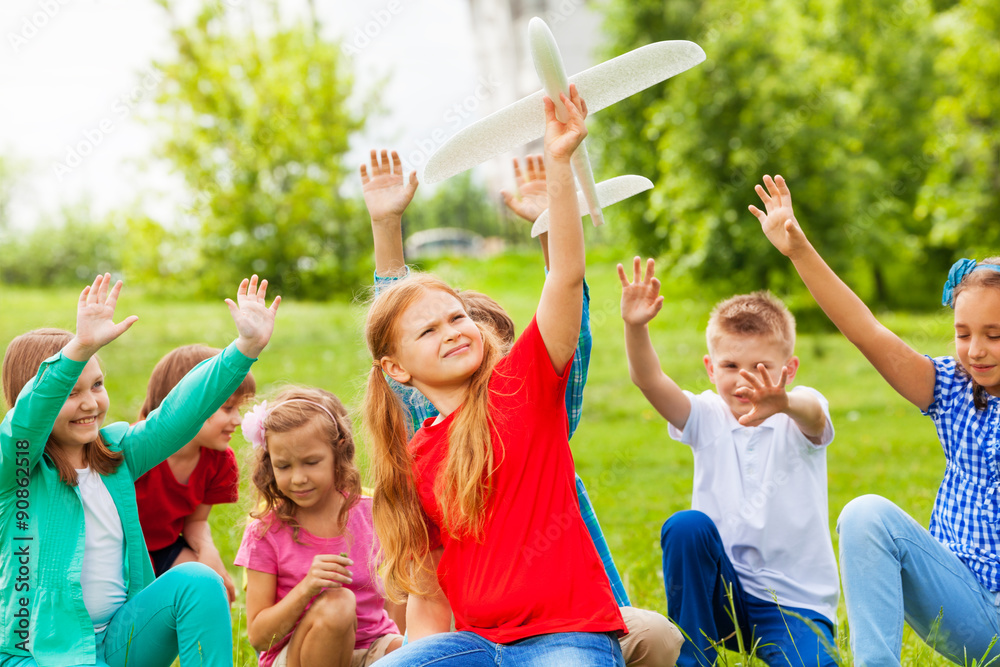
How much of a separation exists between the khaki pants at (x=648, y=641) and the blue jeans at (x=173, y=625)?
1.17m

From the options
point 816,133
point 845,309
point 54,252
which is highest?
point 54,252

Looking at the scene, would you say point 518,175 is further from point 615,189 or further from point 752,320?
point 752,320

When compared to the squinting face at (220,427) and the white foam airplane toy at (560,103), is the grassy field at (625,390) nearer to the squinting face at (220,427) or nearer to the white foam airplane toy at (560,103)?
the squinting face at (220,427)

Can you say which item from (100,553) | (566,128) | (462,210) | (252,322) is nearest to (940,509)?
(566,128)

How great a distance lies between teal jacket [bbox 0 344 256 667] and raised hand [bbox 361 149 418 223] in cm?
67

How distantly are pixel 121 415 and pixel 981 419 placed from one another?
6625 mm

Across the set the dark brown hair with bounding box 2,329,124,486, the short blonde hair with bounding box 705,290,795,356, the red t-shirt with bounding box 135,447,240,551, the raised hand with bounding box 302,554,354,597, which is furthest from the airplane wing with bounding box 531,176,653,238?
the red t-shirt with bounding box 135,447,240,551

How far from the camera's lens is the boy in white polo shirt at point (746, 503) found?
2.81 metres

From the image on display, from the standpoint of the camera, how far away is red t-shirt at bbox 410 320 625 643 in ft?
6.82

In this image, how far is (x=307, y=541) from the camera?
3039 millimetres

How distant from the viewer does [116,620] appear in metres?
2.59

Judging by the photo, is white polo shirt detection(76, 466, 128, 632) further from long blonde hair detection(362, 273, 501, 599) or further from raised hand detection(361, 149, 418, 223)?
raised hand detection(361, 149, 418, 223)

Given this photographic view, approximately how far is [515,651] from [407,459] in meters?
0.59

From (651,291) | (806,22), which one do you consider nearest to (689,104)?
(806,22)
